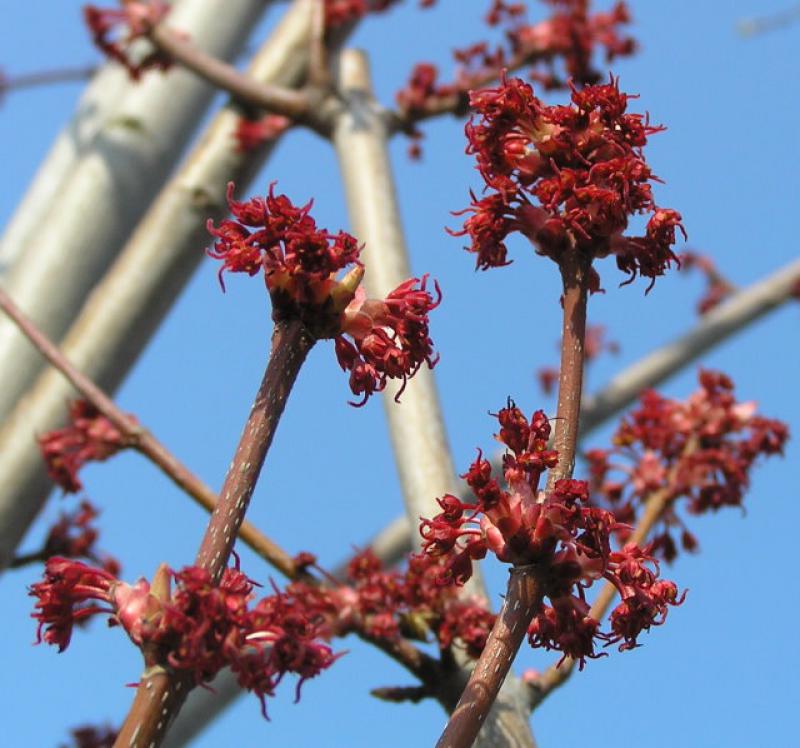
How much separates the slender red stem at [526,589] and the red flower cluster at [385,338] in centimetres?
25

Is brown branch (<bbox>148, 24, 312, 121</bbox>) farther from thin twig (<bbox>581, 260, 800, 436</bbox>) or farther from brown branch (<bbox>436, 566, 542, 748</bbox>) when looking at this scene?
brown branch (<bbox>436, 566, 542, 748</bbox>)

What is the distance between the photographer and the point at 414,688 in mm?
3033

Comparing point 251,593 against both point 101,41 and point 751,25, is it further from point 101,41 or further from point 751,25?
point 751,25

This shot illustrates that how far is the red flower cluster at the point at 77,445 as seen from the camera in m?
3.89

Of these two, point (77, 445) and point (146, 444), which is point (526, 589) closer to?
point (146, 444)

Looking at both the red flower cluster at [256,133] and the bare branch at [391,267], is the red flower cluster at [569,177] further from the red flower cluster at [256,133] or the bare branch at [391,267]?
the red flower cluster at [256,133]

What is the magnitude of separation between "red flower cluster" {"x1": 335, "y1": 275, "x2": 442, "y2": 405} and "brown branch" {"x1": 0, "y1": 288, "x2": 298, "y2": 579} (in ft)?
4.05

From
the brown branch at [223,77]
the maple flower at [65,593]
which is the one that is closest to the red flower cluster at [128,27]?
the brown branch at [223,77]

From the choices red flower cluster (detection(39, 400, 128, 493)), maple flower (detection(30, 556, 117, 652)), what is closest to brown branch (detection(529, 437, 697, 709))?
maple flower (detection(30, 556, 117, 652))

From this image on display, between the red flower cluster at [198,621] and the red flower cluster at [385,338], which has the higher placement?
the red flower cluster at [385,338]

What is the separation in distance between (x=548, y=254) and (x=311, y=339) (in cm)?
43

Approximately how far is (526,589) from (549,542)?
0.08 meters

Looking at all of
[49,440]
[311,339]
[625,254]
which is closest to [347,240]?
[311,339]

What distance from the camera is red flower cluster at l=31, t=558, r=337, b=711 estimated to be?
5.56 feet
